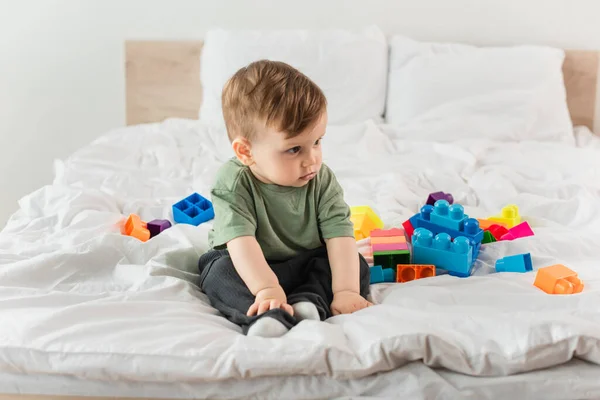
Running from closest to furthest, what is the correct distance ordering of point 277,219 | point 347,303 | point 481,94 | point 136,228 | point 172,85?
point 347,303 < point 277,219 < point 136,228 < point 481,94 < point 172,85

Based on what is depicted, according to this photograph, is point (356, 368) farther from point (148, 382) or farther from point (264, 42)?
point (264, 42)

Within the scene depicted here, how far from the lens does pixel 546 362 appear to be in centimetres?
106

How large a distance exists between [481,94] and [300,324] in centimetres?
147

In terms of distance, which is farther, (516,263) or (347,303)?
(516,263)

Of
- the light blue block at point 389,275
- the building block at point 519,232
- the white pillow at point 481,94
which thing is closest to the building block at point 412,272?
the light blue block at point 389,275

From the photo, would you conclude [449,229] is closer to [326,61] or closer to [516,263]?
[516,263]

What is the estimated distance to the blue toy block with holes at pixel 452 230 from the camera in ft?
4.91

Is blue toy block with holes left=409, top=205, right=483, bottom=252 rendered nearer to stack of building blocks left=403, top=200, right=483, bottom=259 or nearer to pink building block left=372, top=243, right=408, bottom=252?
stack of building blocks left=403, top=200, right=483, bottom=259

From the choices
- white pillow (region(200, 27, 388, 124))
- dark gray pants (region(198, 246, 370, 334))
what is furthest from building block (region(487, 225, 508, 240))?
white pillow (region(200, 27, 388, 124))

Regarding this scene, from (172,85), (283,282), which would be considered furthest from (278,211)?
(172,85)

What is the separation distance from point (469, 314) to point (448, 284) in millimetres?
156

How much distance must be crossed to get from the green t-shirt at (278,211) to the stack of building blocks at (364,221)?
0.65 ft

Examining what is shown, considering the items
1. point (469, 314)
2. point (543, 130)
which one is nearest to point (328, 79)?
point (543, 130)

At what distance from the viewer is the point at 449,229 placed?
1.53m
